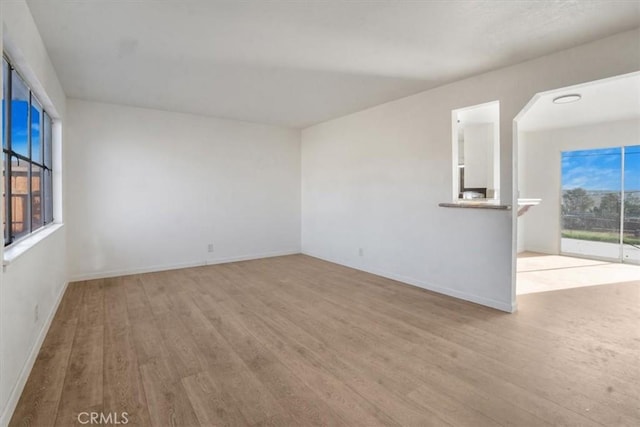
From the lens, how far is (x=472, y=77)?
11.8 feet

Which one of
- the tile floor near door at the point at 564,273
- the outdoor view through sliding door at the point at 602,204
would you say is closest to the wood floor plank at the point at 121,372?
the tile floor near door at the point at 564,273

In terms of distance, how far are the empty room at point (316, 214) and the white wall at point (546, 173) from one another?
0.04 meters

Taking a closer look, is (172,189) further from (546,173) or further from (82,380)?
(546,173)

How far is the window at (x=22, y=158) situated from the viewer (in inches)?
85.8

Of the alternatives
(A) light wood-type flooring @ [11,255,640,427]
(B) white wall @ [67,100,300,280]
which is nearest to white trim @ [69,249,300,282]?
(B) white wall @ [67,100,300,280]

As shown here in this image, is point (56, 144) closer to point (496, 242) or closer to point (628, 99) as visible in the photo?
point (496, 242)

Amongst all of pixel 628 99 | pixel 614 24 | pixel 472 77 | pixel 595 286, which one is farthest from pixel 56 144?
pixel 628 99

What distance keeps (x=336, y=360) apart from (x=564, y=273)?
4357 millimetres

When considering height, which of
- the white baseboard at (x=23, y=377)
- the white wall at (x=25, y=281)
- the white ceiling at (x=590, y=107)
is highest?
the white ceiling at (x=590, y=107)

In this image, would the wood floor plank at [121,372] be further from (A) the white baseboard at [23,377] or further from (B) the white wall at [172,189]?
(B) the white wall at [172,189]

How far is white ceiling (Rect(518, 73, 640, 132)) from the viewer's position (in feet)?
12.6

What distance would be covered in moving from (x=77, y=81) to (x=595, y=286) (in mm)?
6817

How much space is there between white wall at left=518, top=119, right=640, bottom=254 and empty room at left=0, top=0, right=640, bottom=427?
0.13ft

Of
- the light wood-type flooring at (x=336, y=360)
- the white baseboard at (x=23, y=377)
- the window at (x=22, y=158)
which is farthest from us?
the window at (x=22, y=158)
